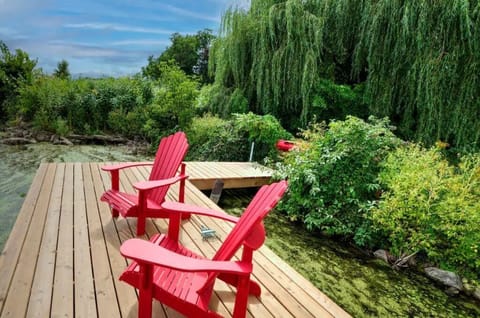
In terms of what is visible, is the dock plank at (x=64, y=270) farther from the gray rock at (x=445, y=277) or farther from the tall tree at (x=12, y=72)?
the tall tree at (x=12, y=72)

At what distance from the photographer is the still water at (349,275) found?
2.37 metres

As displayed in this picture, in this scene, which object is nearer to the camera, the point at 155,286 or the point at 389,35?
the point at 155,286

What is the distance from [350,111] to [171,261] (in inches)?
213

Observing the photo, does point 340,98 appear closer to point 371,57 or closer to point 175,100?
point 371,57

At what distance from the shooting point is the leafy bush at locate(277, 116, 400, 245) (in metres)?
3.50

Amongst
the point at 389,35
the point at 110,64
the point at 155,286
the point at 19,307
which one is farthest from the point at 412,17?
the point at 110,64

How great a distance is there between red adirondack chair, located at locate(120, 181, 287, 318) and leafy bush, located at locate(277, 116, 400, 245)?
229 centimetres

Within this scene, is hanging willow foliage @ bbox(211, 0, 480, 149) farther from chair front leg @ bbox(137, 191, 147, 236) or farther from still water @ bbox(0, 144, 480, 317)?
chair front leg @ bbox(137, 191, 147, 236)

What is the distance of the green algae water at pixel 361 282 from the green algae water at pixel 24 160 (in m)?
2.85

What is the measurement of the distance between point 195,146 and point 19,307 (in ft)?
16.3

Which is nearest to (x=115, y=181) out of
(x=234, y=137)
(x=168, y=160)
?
(x=168, y=160)

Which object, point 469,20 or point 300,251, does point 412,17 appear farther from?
point 300,251

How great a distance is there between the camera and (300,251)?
3.11 m

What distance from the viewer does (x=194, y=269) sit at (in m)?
1.11
